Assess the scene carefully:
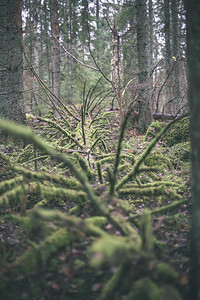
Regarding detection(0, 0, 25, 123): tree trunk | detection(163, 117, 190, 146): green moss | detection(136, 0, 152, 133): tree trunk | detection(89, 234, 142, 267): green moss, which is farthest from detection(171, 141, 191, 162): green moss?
detection(0, 0, 25, 123): tree trunk

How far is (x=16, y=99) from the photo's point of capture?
19.9 ft

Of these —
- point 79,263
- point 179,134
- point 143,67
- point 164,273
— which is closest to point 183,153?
point 179,134

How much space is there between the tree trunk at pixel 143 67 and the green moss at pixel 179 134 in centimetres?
200

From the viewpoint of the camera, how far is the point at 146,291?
42.5 inches

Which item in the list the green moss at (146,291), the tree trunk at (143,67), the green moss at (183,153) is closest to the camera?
the green moss at (146,291)

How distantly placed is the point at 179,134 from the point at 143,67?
325 cm

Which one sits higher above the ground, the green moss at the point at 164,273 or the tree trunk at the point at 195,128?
the tree trunk at the point at 195,128

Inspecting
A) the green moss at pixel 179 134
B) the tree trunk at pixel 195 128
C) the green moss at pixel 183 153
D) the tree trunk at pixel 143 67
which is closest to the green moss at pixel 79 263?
the tree trunk at pixel 195 128

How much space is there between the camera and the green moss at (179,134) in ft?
18.2

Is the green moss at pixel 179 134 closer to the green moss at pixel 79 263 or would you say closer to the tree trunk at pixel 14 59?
the tree trunk at pixel 14 59

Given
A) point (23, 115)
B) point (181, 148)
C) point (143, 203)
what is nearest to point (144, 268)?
point (143, 203)

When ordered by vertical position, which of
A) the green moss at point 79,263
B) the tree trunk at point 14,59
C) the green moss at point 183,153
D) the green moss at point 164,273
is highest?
the tree trunk at point 14,59

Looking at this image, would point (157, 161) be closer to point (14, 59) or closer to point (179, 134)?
point (179, 134)

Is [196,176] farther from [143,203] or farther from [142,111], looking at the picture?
[142,111]
